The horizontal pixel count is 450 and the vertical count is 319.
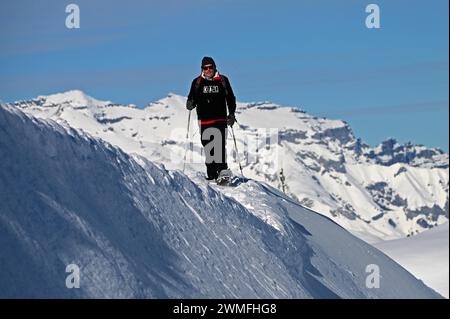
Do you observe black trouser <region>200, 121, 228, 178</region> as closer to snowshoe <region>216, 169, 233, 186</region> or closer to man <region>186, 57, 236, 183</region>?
man <region>186, 57, 236, 183</region>

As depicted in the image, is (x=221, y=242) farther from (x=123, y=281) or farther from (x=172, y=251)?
(x=123, y=281)

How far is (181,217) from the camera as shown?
60.5 ft

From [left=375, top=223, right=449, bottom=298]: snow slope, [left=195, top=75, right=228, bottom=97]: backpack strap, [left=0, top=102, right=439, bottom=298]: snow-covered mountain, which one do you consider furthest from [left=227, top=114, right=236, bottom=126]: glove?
[left=375, top=223, right=449, bottom=298]: snow slope

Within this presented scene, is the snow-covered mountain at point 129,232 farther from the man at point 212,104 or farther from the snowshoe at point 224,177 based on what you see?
the man at point 212,104

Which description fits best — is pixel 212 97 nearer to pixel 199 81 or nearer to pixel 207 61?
pixel 199 81

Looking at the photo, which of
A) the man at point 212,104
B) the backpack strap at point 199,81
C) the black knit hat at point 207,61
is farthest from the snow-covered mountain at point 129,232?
the black knit hat at point 207,61

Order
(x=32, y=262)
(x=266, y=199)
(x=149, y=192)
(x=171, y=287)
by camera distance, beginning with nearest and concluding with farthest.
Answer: (x=32, y=262) < (x=171, y=287) < (x=149, y=192) < (x=266, y=199)

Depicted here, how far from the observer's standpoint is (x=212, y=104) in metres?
16.7

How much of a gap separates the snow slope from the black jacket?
39.1 metres

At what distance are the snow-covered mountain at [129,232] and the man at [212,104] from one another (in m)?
1.88

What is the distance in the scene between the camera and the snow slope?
57.5 meters

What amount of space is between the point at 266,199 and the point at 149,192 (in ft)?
19.9
